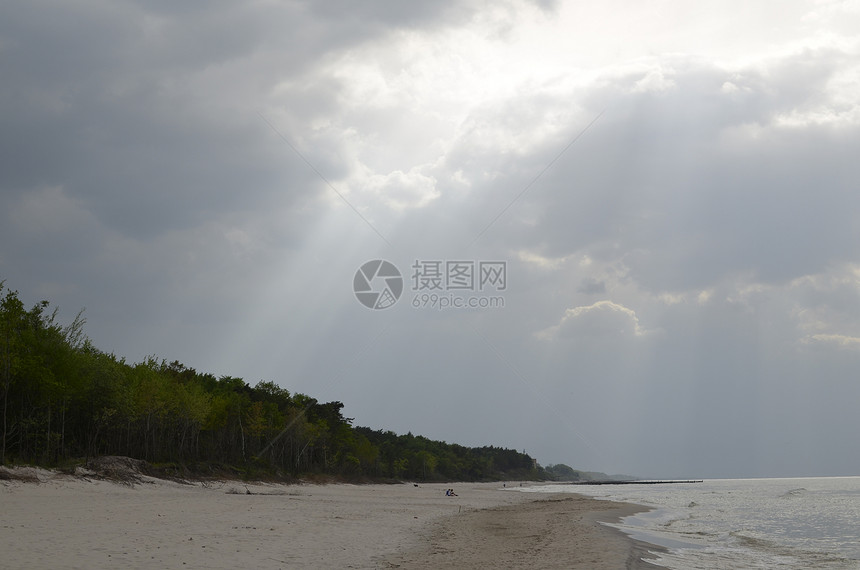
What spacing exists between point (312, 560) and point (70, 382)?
4332 cm

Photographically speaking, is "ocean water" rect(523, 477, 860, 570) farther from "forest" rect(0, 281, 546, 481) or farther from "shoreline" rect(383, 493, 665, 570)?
"forest" rect(0, 281, 546, 481)

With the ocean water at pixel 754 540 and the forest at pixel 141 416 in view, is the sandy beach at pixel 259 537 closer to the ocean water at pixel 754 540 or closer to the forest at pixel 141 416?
the ocean water at pixel 754 540

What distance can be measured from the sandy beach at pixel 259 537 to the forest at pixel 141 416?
15.2 m

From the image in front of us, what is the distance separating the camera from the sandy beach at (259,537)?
15898 millimetres

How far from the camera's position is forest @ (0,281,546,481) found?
149 feet

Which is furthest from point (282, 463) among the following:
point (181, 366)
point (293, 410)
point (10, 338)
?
point (10, 338)

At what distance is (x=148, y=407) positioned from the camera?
60.2 meters

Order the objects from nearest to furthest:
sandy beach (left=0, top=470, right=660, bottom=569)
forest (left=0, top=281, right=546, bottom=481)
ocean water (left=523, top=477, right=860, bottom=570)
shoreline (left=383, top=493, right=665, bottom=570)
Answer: sandy beach (left=0, top=470, right=660, bottom=569)
shoreline (left=383, top=493, right=665, bottom=570)
ocean water (left=523, top=477, right=860, bottom=570)
forest (left=0, top=281, right=546, bottom=481)

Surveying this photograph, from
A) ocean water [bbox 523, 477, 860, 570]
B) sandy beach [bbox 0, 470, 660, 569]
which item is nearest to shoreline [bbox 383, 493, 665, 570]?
sandy beach [bbox 0, 470, 660, 569]

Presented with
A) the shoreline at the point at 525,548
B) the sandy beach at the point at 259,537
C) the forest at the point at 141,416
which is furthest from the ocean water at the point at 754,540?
the forest at the point at 141,416

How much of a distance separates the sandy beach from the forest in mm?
15244

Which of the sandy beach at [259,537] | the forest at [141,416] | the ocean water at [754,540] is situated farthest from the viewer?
the forest at [141,416]

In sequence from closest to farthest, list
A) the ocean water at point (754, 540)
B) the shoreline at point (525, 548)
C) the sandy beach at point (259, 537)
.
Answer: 1. the sandy beach at point (259, 537)
2. the shoreline at point (525, 548)
3. the ocean water at point (754, 540)

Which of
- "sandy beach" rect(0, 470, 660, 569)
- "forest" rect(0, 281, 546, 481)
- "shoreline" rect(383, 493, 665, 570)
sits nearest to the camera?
"sandy beach" rect(0, 470, 660, 569)
